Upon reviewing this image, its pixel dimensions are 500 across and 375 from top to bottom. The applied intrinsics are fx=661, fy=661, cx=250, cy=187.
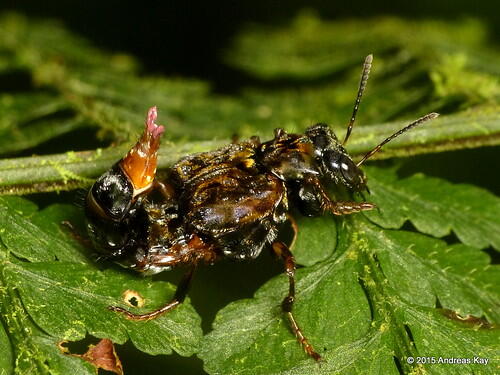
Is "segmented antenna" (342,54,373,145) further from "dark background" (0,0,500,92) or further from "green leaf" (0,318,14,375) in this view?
"dark background" (0,0,500,92)

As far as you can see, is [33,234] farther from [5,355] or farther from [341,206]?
[341,206]

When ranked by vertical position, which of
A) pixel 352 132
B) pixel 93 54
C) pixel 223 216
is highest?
pixel 93 54

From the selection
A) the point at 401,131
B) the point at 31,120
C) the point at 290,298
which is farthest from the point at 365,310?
the point at 31,120

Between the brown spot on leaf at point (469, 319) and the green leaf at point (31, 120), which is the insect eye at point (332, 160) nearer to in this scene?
the brown spot on leaf at point (469, 319)

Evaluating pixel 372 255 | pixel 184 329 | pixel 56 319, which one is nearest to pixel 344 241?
pixel 372 255

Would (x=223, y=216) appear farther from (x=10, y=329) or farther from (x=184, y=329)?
(x=10, y=329)

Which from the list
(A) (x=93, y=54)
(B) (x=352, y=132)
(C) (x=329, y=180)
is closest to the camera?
(C) (x=329, y=180)

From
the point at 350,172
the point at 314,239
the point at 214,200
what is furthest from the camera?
the point at 314,239

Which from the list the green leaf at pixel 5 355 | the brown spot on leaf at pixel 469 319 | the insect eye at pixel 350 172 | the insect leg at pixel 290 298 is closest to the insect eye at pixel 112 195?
the green leaf at pixel 5 355
